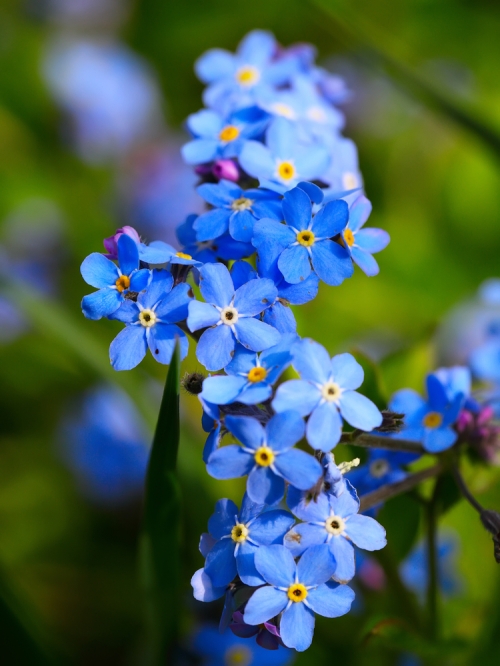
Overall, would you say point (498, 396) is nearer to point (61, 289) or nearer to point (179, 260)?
point (179, 260)

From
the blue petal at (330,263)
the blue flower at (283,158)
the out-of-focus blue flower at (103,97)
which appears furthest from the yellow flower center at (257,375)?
the out-of-focus blue flower at (103,97)

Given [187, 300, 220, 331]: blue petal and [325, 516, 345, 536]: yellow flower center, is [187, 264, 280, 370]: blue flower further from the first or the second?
[325, 516, 345, 536]: yellow flower center

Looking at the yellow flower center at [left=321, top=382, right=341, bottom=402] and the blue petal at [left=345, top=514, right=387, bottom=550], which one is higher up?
the yellow flower center at [left=321, top=382, right=341, bottom=402]

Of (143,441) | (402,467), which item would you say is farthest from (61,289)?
(402,467)

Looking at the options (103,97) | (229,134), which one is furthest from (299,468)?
(103,97)

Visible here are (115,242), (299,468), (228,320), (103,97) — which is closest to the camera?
(299,468)

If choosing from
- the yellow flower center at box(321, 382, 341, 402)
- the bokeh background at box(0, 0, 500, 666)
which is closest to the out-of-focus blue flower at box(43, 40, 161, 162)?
the bokeh background at box(0, 0, 500, 666)

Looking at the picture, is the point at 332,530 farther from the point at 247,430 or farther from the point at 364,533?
the point at 247,430
